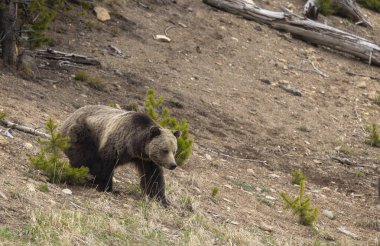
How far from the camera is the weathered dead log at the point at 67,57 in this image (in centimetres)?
1265

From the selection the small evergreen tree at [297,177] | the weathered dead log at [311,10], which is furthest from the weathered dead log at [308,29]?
the small evergreen tree at [297,177]

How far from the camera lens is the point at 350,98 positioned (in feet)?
50.3

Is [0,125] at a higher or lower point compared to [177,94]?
higher

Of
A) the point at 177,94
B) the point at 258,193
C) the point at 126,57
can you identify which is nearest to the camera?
the point at 258,193

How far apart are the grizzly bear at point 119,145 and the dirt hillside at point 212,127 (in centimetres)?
24

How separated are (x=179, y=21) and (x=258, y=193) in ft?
24.9

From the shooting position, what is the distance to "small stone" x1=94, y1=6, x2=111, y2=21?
49.3 feet

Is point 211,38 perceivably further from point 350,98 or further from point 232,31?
point 350,98

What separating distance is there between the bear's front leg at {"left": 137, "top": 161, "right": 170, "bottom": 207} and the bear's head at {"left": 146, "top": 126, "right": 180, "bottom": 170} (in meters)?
0.24

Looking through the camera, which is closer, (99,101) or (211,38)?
(99,101)

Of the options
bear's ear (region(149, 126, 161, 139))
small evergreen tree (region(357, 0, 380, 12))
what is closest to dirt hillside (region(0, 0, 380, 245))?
bear's ear (region(149, 126, 161, 139))

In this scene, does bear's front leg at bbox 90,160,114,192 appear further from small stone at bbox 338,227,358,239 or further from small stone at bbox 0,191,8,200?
small stone at bbox 338,227,358,239

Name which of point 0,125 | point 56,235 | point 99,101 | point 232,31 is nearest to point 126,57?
point 99,101

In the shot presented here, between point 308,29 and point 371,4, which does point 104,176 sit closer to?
point 308,29
